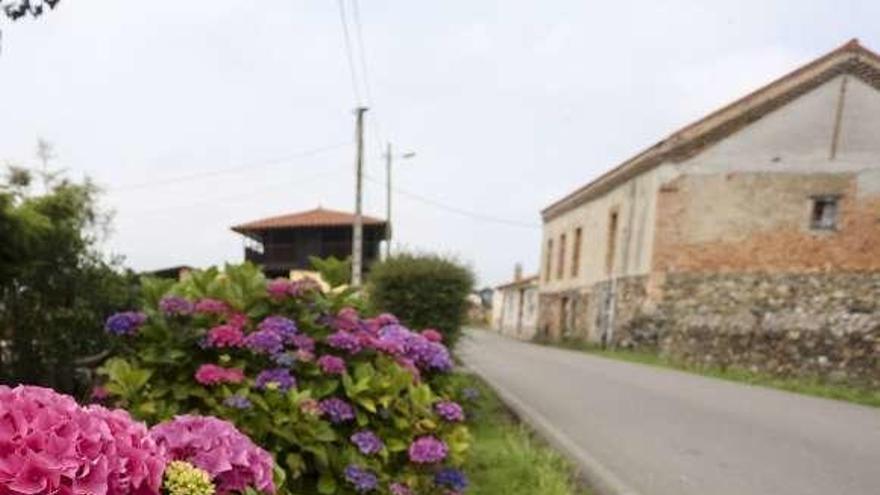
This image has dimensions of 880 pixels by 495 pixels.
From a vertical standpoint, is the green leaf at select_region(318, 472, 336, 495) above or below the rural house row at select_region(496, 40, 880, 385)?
below

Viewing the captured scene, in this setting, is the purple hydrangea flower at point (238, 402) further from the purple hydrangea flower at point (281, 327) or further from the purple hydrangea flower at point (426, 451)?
the purple hydrangea flower at point (426, 451)

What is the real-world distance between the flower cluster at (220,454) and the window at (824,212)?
23.9 metres

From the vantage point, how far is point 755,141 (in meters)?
24.4

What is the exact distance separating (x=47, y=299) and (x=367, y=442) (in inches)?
216

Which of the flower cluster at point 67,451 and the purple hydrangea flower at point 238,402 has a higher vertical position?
the flower cluster at point 67,451

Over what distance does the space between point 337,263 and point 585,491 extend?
8.31 feet

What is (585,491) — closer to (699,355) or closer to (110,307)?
(110,307)

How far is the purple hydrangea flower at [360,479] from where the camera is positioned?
4570 millimetres

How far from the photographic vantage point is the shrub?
10.8 meters

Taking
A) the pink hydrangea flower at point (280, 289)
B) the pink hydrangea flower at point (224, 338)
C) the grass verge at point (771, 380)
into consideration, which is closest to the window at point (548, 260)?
the grass verge at point (771, 380)

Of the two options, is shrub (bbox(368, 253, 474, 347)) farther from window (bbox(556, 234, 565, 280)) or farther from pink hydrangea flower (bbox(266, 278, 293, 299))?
window (bbox(556, 234, 565, 280))

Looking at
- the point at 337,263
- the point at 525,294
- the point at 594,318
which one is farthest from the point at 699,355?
the point at 525,294

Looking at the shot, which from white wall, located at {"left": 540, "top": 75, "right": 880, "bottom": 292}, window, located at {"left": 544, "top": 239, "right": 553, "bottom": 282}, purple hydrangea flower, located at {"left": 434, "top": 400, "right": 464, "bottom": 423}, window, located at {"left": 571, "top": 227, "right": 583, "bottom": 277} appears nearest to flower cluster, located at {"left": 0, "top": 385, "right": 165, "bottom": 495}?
purple hydrangea flower, located at {"left": 434, "top": 400, "right": 464, "bottom": 423}

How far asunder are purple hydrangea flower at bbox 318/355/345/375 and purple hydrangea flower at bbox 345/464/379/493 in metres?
0.56
